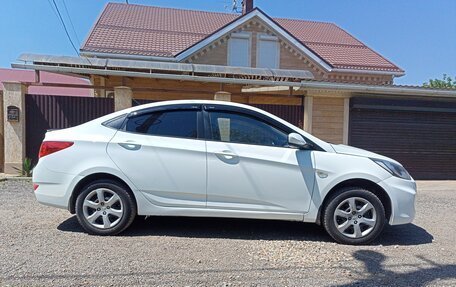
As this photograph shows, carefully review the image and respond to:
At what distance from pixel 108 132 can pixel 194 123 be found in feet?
3.67

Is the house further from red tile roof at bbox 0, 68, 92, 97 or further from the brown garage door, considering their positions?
red tile roof at bbox 0, 68, 92, 97

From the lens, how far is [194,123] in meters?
4.41

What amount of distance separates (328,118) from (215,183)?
644 cm

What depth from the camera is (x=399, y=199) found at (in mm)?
4258

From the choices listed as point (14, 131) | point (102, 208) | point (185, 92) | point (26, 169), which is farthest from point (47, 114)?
point (102, 208)

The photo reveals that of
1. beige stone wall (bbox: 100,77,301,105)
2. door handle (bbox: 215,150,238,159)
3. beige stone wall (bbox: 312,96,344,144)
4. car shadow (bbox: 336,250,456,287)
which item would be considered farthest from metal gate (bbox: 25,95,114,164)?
car shadow (bbox: 336,250,456,287)

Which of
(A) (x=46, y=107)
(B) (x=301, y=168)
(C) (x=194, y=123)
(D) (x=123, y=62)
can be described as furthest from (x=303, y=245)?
(A) (x=46, y=107)

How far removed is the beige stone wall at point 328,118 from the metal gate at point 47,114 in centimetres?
622

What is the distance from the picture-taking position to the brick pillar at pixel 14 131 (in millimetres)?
8242

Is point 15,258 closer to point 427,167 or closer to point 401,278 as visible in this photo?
point 401,278

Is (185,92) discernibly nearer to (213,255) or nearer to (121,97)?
(121,97)

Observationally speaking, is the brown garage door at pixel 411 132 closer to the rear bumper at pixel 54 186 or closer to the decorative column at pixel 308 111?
the decorative column at pixel 308 111

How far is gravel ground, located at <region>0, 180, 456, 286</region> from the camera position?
3.23 metres

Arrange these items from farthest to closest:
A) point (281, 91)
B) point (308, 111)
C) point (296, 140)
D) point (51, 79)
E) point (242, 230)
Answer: point (51, 79)
point (281, 91)
point (308, 111)
point (242, 230)
point (296, 140)
